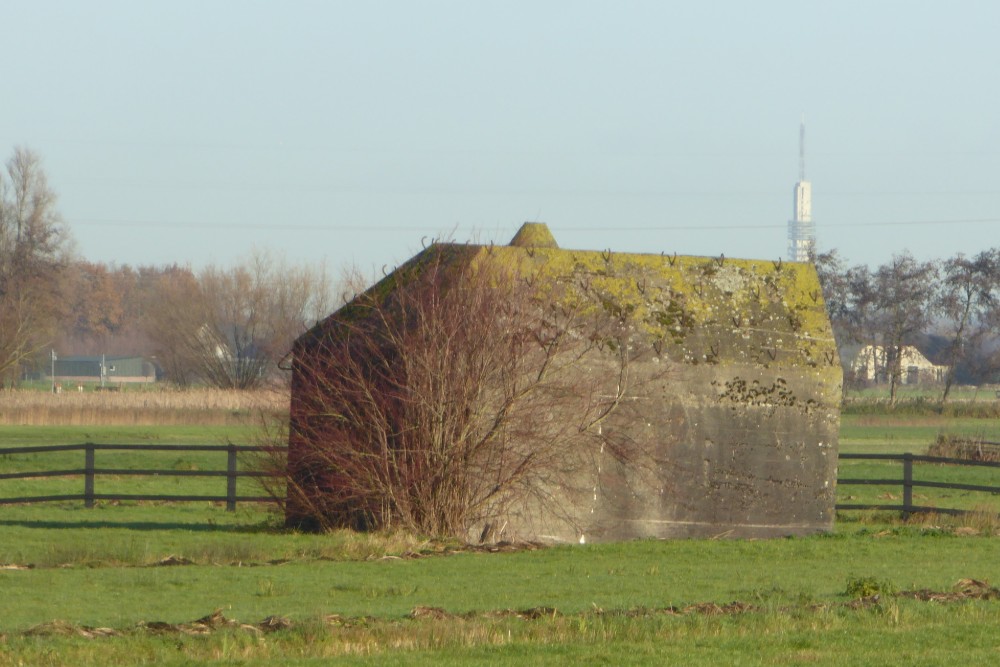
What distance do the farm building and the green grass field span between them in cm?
91

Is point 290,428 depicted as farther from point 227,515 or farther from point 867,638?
point 867,638

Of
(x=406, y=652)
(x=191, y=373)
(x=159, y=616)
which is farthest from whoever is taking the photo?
(x=191, y=373)

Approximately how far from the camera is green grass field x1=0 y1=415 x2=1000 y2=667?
10250 millimetres

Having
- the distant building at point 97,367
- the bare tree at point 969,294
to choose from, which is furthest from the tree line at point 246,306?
the distant building at point 97,367

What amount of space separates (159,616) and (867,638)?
622 cm

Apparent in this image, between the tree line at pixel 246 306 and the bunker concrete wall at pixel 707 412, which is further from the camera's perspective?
the tree line at pixel 246 306

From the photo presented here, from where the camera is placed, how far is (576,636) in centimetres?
1091

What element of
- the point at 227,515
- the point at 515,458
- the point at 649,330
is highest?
the point at 649,330

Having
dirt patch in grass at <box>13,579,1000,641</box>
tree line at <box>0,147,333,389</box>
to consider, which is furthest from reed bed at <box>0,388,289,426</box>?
dirt patch in grass at <box>13,579,1000,641</box>

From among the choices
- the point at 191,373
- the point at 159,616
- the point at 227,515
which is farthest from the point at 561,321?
the point at 191,373

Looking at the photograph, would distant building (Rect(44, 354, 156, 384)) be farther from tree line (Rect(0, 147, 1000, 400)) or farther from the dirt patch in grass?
the dirt patch in grass

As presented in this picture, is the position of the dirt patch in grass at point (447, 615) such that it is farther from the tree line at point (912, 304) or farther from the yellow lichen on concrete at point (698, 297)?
the tree line at point (912, 304)

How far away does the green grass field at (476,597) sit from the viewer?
10250 mm

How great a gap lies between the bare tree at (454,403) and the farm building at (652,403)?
1.8 inches
